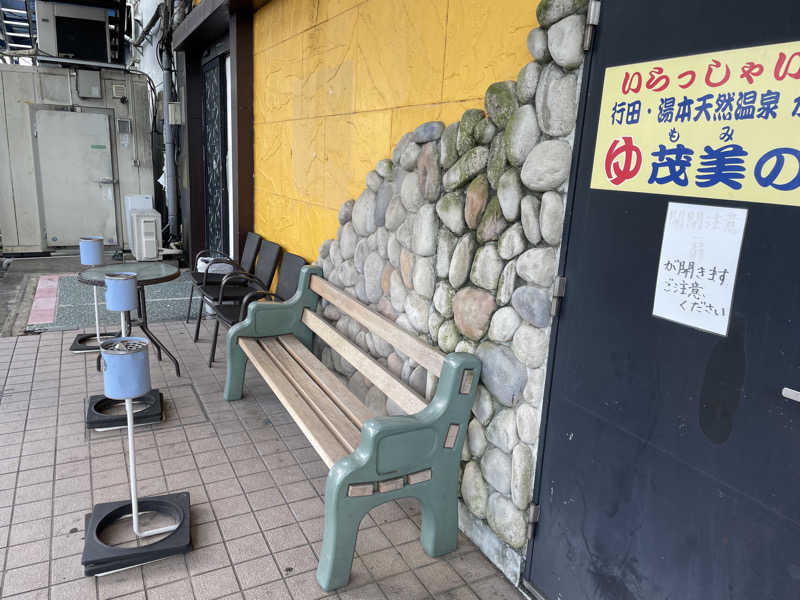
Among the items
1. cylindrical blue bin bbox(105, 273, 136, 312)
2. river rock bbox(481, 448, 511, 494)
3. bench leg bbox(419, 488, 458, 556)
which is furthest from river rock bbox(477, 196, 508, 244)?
cylindrical blue bin bbox(105, 273, 136, 312)

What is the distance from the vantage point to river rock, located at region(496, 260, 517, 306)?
7.75 feet

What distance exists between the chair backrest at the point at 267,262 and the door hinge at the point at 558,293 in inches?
135

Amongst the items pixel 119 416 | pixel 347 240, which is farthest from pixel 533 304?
pixel 119 416

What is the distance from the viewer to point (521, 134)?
7.46ft

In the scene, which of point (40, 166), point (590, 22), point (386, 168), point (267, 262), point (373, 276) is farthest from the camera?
point (40, 166)

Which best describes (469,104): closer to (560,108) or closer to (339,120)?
(560,108)

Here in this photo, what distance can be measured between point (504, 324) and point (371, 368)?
979 millimetres

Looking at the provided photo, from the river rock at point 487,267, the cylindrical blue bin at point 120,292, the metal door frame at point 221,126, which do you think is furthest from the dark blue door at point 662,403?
the metal door frame at point 221,126

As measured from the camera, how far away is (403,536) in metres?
2.79

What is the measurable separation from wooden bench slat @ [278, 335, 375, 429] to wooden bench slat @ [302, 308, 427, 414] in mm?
147

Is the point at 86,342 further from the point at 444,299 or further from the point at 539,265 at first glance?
the point at 539,265

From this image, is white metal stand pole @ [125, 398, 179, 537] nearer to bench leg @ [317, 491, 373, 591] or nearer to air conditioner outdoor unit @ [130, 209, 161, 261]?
bench leg @ [317, 491, 373, 591]

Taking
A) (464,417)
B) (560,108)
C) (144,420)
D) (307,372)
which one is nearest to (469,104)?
(560,108)

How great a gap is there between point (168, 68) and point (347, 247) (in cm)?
661
